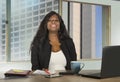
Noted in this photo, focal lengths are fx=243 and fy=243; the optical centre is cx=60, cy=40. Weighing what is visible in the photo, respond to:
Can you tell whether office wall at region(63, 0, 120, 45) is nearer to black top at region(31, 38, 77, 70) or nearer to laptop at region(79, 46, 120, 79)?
black top at region(31, 38, 77, 70)

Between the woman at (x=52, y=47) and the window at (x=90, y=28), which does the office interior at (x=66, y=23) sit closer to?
the window at (x=90, y=28)

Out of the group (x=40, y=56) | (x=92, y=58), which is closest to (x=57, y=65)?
(x=40, y=56)

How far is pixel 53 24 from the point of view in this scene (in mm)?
2797

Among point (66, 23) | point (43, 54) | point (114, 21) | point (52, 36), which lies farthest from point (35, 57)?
point (114, 21)

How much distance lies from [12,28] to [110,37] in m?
2.47

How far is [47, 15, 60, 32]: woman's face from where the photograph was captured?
279 centimetres

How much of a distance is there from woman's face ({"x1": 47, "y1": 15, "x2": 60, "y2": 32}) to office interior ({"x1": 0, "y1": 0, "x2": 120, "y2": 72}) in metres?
1.69

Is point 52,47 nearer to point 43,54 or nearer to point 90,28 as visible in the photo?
point 43,54

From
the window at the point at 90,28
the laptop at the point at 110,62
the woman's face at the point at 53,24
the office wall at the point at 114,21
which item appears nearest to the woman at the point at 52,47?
the woman's face at the point at 53,24

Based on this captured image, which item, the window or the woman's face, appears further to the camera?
the window

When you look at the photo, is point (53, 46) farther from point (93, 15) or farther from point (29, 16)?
point (93, 15)

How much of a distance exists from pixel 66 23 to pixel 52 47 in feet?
7.86

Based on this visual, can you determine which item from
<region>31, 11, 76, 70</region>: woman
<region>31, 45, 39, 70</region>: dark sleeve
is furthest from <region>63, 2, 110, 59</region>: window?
<region>31, 45, 39, 70</region>: dark sleeve

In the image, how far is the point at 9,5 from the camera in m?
4.33
